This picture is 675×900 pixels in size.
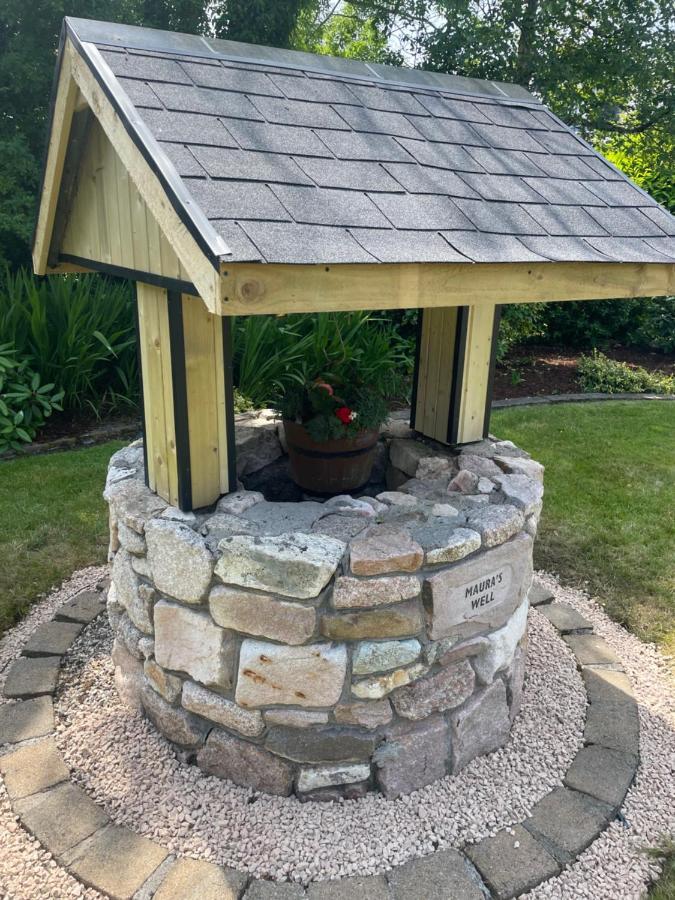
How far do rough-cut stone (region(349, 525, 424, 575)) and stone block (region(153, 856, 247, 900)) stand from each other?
0.94 m

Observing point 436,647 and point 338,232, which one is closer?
point 338,232

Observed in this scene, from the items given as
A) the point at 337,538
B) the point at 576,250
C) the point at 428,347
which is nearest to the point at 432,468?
the point at 428,347

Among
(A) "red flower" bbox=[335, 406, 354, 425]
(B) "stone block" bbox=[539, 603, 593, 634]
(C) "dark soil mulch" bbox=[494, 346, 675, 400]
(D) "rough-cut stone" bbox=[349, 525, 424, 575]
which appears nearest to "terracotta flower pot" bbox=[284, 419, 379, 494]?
(A) "red flower" bbox=[335, 406, 354, 425]

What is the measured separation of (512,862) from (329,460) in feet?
5.31

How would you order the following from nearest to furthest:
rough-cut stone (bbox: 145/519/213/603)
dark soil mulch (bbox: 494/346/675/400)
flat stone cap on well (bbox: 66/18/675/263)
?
flat stone cap on well (bbox: 66/18/675/263), rough-cut stone (bbox: 145/519/213/603), dark soil mulch (bbox: 494/346/675/400)

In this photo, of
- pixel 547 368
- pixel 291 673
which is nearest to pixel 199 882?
pixel 291 673

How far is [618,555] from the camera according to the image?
155 inches

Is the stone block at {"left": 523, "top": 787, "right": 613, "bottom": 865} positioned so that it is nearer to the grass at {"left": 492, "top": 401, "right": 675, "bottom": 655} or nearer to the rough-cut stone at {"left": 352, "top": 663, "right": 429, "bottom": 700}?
the rough-cut stone at {"left": 352, "top": 663, "right": 429, "bottom": 700}

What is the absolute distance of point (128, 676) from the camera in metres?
2.64

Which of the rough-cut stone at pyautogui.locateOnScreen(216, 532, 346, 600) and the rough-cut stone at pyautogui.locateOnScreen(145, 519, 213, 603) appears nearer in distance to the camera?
the rough-cut stone at pyautogui.locateOnScreen(216, 532, 346, 600)

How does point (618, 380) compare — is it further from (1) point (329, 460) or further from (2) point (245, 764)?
(2) point (245, 764)

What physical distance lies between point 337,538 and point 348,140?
1282 mm

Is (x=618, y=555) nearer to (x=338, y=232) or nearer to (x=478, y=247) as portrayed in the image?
(x=478, y=247)

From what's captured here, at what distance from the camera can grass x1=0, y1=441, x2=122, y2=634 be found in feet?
11.6
